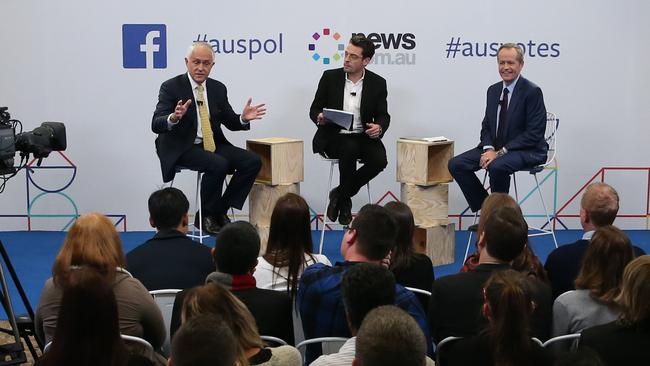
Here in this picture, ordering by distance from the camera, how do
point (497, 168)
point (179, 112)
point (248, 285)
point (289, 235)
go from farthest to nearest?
point (497, 168) → point (179, 112) → point (289, 235) → point (248, 285)

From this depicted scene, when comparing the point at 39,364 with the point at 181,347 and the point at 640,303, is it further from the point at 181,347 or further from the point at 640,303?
the point at 640,303

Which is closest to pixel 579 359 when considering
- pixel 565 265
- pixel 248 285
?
pixel 248 285

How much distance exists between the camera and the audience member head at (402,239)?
366 centimetres

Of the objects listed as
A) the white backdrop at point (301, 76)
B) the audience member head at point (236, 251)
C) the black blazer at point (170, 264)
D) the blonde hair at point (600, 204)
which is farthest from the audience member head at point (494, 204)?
the white backdrop at point (301, 76)

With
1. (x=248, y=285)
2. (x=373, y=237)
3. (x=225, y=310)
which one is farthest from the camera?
(x=373, y=237)

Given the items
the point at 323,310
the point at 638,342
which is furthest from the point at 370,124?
the point at 638,342

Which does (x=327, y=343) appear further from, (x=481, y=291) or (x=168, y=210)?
(x=168, y=210)

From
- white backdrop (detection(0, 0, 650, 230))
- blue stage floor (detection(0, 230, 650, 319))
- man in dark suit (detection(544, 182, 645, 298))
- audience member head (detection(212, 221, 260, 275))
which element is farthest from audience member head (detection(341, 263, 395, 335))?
white backdrop (detection(0, 0, 650, 230))

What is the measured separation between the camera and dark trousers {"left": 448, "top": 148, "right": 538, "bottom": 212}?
6.19 meters

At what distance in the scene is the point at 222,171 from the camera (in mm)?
6199

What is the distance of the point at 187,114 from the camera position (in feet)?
20.4

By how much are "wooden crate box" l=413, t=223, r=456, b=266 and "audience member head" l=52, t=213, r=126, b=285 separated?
3.35 meters

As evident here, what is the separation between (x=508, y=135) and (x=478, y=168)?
33 centimetres

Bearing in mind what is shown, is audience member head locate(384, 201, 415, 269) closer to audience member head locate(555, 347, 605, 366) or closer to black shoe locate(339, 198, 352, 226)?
audience member head locate(555, 347, 605, 366)
